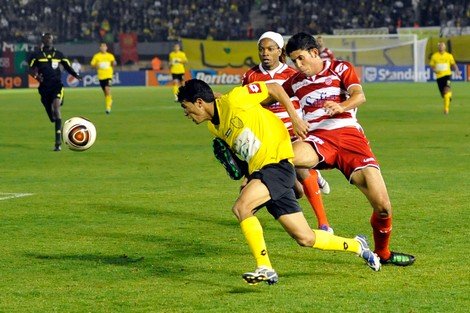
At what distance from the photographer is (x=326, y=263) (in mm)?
9891

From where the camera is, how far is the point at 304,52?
955 cm

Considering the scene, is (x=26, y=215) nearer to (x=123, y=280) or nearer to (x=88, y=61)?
(x=123, y=280)

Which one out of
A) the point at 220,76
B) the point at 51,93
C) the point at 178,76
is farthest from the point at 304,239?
the point at 220,76

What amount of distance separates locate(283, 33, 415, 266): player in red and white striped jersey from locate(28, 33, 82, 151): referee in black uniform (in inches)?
564

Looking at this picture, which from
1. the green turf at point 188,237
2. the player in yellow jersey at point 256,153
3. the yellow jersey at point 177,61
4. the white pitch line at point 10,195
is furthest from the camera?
the yellow jersey at point 177,61

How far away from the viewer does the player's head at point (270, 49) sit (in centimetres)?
1150

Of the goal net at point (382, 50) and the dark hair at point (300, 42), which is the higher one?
the dark hair at point (300, 42)

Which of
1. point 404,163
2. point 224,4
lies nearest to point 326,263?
point 404,163

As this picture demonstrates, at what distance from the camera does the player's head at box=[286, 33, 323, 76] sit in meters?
9.49

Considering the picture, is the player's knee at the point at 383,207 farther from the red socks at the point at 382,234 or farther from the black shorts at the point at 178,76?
the black shorts at the point at 178,76

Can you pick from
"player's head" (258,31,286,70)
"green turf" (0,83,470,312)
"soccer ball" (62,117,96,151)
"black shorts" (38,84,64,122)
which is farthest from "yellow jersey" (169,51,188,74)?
"player's head" (258,31,286,70)

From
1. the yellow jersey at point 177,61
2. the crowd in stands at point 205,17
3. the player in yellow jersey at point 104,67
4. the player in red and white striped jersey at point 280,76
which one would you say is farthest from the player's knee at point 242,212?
the crowd in stands at point 205,17

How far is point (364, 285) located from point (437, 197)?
613 centimetres

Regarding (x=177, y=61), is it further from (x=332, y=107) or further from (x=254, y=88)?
(x=254, y=88)
